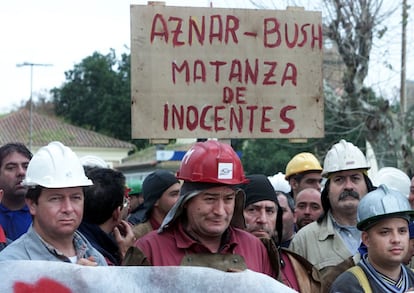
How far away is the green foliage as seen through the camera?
70.4 metres

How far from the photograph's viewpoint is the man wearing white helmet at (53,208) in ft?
13.7

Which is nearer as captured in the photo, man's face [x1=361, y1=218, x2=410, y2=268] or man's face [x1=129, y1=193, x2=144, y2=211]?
man's face [x1=361, y1=218, x2=410, y2=268]

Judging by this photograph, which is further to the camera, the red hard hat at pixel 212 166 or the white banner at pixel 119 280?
the red hard hat at pixel 212 166

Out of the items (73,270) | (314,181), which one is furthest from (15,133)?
(73,270)

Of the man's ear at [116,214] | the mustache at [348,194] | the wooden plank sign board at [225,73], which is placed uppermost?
the wooden plank sign board at [225,73]

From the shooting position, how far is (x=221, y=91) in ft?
18.9

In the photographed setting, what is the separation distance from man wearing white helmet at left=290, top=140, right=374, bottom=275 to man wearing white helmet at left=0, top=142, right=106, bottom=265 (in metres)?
1.87

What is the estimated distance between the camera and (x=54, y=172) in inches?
167

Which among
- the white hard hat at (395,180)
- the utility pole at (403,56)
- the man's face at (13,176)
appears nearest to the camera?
the man's face at (13,176)

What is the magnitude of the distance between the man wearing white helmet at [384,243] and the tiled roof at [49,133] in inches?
2511

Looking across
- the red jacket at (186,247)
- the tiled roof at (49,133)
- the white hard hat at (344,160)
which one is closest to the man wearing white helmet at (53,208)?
the red jacket at (186,247)

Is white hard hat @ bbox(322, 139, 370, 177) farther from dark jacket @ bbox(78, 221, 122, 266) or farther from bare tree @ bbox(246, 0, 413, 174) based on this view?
bare tree @ bbox(246, 0, 413, 174)

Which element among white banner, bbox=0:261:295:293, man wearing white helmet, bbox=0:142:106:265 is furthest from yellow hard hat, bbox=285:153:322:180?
white banner, bbox=0:261:295:293

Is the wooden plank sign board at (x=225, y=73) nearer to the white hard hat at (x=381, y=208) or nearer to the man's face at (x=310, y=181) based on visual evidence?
the white hard hat at (x=381, y=208)
